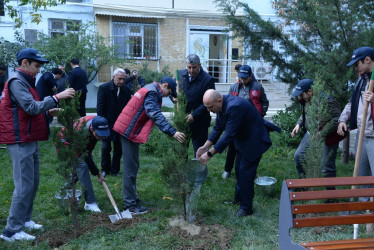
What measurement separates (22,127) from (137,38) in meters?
15.0

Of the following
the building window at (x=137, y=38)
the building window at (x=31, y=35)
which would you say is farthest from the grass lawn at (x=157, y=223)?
the building window at (x=137, y=38)

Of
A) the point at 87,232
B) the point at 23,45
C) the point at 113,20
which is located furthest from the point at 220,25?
the point at 87,232

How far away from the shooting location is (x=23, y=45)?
15695mm

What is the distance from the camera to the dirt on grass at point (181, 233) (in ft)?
14.8

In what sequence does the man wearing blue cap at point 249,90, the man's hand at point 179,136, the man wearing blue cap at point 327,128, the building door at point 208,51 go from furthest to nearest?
the building door at point 208,51, the man wearing blue cap at point 249,90, the man wearing blue cap at point 327,128, the man's hand at point 179,136

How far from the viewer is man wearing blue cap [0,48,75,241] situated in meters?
4.41

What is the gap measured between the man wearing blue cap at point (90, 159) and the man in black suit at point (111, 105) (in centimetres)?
178

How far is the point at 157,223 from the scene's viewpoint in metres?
5.03

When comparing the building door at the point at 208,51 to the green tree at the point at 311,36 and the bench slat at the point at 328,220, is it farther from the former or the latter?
the bench slat at the point at 328,220

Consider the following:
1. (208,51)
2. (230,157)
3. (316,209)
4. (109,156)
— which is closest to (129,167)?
(109,156)

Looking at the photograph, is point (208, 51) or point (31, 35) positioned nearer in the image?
point (31, 35)

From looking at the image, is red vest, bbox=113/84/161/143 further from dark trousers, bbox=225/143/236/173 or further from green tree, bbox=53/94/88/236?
dark trousers, bbox=225/143/236/173

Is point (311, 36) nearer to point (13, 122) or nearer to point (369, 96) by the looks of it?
point (369, 96)

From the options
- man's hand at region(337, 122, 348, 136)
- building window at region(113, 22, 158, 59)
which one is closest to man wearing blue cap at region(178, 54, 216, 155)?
man's hand at region(337, 122, 348, 136)
